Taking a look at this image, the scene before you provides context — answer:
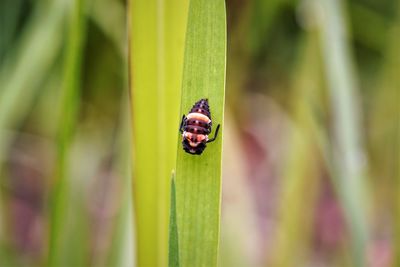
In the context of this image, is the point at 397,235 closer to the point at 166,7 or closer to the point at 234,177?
the point at 166,7

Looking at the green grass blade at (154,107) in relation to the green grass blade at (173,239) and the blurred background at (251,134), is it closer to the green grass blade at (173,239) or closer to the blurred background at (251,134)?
the green grass blade at (173,239)

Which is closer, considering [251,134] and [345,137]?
[345,137]

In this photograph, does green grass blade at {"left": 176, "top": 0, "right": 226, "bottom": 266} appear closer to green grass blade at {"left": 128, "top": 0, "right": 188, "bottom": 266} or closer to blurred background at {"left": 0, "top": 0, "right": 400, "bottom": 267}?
green grass blade at {"left": 128, "top": 0, "right": 188, "bottom": 266}

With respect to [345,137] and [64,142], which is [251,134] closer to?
[345,137]

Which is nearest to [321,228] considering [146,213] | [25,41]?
[25,41]

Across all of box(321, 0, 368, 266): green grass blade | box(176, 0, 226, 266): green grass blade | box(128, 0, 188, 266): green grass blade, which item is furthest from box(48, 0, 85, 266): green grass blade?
box(321, 0, 368, 266): green grass blade

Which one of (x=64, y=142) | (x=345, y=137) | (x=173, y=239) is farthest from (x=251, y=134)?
(x=173, y=239)

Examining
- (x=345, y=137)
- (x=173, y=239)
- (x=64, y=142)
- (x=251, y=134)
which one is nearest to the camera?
(x=173, y=239)
